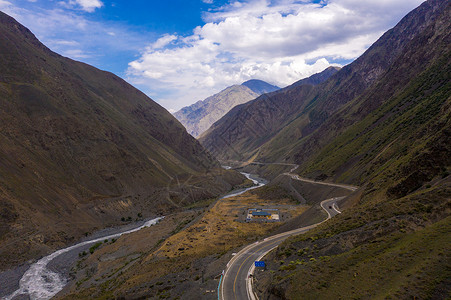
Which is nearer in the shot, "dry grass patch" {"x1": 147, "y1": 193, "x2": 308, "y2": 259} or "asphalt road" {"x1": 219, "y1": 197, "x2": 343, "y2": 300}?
"asphalt road" {"x1": 219, "y1": 197, "x2": 343, "y2": 300}

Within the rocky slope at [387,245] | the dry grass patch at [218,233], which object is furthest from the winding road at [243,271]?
the dry grass patch at [218,233]

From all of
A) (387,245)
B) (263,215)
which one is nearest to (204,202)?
(263,215)

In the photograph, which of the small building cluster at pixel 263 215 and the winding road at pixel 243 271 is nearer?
the winding road at pixel 243 271

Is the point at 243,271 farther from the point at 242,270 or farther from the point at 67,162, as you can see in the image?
the point at 67,162

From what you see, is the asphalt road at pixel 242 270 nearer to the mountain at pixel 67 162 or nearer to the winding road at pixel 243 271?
the winding road at pixel 243 271

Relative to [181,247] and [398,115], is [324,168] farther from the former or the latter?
[181,247]

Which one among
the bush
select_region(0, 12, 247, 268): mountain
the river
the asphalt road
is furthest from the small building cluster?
the river

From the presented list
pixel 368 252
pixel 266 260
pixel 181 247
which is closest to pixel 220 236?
pixel 181 247

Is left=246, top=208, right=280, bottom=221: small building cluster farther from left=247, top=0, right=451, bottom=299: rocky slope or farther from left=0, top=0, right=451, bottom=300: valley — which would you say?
left=247, top=0, right=451, bottom=299: rocky slope
